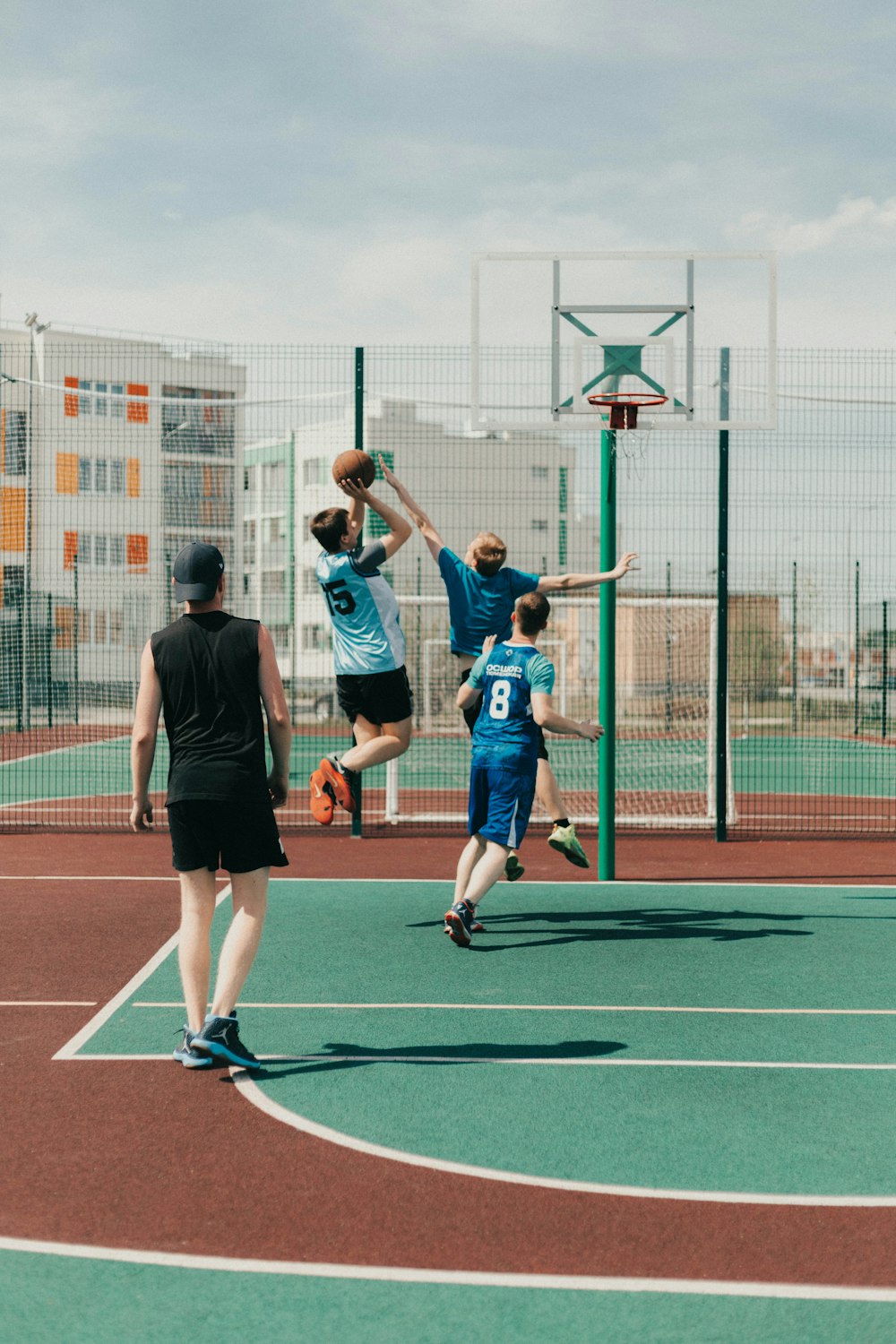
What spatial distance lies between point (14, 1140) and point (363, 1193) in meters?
1.25

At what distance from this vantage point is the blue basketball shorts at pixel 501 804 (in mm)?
7336

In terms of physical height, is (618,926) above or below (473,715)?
below

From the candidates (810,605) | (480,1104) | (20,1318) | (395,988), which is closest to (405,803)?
(810,605)

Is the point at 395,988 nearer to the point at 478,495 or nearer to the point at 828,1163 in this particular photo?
the point at 828,1163

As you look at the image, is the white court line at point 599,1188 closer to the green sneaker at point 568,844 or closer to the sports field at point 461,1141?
the sports field at point 461,1141

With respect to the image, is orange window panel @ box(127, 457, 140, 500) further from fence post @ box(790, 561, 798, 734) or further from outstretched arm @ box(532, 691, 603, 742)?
outstretched arm @ box(532, 691, 603, 742)

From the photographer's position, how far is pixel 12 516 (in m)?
15.9

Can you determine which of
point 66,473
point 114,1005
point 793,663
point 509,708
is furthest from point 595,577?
point 793,663

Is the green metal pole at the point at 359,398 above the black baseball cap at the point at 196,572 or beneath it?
above

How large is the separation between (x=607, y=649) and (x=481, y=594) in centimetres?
150

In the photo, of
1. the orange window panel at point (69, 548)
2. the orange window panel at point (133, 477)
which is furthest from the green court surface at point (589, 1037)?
the orange window panel at point (69, 548)

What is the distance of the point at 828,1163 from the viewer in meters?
4.29

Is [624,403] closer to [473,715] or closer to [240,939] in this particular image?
→ [473,715]

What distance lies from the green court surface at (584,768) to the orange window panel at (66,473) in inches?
147
